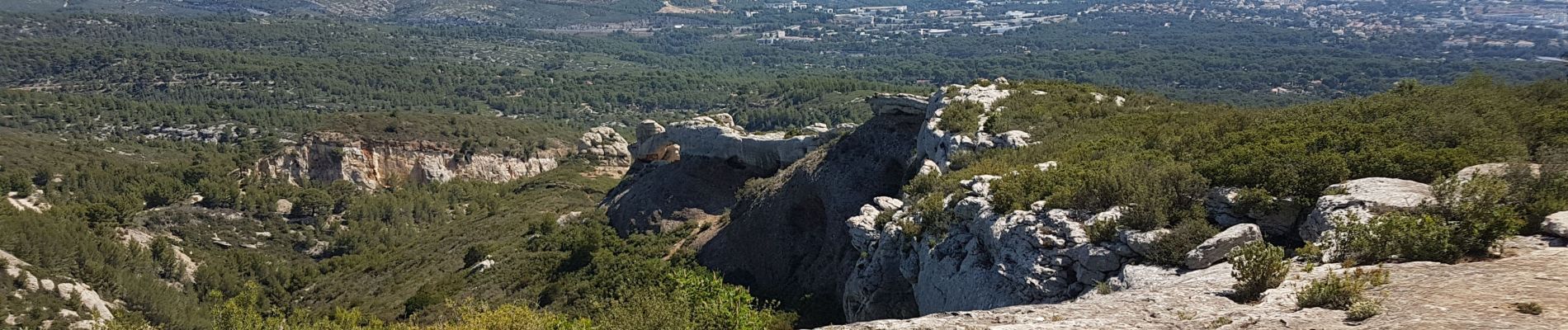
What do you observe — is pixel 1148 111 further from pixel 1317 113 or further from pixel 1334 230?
pixel 1334 230

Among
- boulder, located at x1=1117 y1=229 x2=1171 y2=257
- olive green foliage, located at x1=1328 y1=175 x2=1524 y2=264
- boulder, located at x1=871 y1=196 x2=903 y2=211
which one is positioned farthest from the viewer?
boulder, located at x1=871 y1=196 x2=903 y2=211

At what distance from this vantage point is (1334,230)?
12.0 m

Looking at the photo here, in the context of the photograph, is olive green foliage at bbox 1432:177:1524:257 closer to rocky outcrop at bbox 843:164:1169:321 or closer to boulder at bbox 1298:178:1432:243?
boulder at bbox 1298:178:1432:243

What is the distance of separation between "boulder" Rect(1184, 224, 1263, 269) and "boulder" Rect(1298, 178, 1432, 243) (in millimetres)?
849

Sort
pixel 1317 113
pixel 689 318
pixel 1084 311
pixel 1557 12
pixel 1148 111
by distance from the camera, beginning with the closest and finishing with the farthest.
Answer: pixel 1084 311 < pixel 689 318 < pixel 1317 113 < pixel 1148 111 < pixel 1557 12

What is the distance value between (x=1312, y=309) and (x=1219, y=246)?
2608 mm

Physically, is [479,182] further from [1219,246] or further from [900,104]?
[1219,246]

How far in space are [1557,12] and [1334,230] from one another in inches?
9756

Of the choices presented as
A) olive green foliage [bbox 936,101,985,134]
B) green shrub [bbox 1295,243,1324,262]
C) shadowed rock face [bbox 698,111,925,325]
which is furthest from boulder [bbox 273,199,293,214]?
green shrub [bbox 1295,243,1324,262]

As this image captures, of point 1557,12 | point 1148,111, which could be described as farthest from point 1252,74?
point 1148,111

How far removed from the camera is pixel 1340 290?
9.89m

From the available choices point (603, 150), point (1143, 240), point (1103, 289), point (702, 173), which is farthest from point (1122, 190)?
point (603, 150)

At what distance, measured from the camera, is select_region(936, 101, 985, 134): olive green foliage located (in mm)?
28484

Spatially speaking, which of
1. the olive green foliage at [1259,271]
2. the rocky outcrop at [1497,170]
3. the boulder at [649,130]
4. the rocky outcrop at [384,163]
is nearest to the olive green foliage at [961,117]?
the rocky outcrop at [1497,170]
